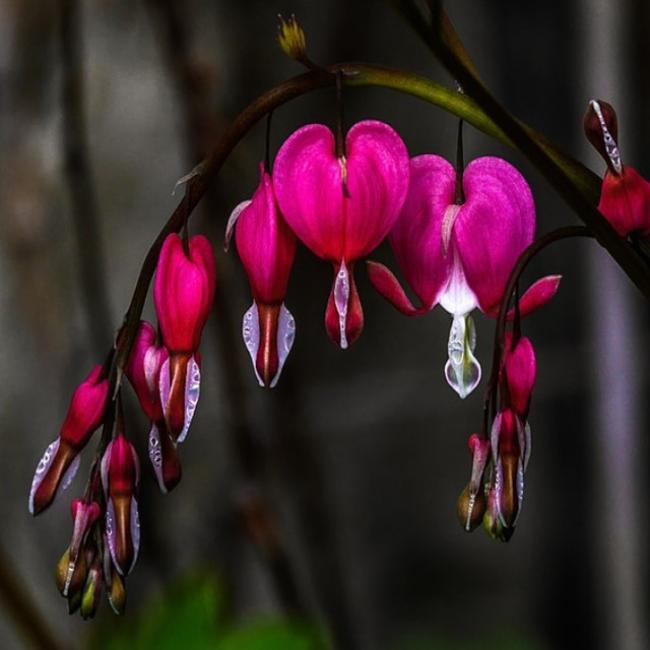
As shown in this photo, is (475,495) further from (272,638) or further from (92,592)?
(272,638)

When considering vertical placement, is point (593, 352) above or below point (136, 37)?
below

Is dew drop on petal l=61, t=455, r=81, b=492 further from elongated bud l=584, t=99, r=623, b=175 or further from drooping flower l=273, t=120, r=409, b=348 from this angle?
elongated bud l=584, t=99, r=623, b=175

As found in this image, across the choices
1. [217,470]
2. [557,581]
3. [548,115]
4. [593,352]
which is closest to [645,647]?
[557,581]

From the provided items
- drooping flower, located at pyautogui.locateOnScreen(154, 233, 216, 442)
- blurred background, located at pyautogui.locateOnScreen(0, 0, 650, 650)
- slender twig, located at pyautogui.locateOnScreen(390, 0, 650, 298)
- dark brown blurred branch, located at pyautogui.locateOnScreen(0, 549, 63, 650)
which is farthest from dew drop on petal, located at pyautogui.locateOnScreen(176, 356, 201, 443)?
blurred background, located at pyautogui.locateOnScreen(0, 0, 650, 650)

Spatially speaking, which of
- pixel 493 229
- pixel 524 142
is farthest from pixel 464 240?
pixel 524 142

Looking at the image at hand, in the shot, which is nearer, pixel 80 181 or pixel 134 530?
pixel 134 530

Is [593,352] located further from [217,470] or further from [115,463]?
[115,463]
